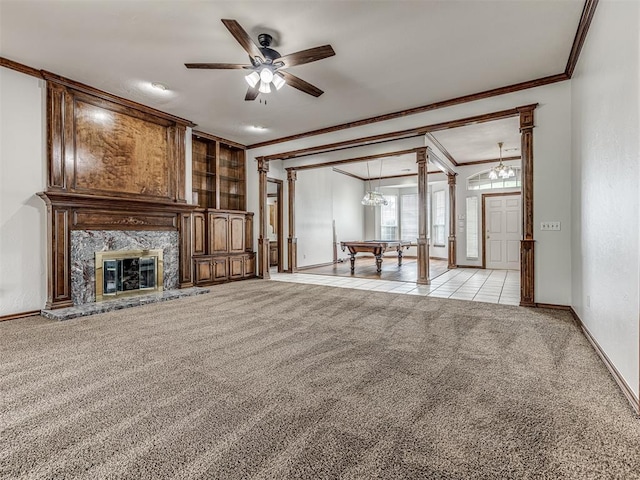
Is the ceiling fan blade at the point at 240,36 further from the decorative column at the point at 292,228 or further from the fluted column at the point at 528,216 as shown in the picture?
the decorative column at the point at 292,228

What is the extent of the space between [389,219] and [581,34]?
9.45 metres

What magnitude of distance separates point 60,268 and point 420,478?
4.81 meters

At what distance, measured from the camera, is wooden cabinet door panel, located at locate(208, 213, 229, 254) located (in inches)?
256

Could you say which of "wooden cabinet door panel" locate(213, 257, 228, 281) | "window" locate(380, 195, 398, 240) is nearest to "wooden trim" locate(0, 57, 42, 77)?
"wooden cabinet door panel" locate(213, 257, 228, 281)

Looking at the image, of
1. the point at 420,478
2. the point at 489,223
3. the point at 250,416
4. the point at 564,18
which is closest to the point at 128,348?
the point at 250,416

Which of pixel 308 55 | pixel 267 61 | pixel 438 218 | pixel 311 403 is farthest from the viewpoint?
pixel 438 218

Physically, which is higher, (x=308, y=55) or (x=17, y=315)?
(x=308, y=55)

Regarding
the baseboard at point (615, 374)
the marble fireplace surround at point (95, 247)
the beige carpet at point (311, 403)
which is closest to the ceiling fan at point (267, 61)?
the beige carpet at point (311, 403)

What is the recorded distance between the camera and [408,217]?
12.3 m

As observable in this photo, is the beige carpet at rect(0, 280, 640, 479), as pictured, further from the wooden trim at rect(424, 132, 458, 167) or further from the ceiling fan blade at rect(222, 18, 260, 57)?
the wooden trim at rect(424, 132, 458, 167)

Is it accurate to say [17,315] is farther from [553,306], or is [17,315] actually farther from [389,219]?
[389,219]

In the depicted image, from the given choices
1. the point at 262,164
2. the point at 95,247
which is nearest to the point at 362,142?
the point at 262,164

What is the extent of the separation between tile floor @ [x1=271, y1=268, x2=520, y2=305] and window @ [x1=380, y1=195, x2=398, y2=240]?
4.73 metres

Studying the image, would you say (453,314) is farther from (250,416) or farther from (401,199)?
(401,199)
